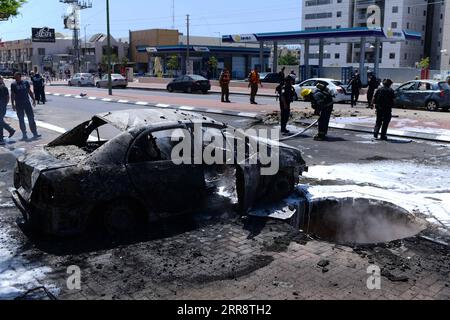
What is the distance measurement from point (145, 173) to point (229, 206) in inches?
51.6

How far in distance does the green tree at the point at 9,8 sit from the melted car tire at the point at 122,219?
1615 centimetres

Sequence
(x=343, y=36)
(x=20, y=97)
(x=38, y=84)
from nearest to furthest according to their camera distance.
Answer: (x=20, y=97) < (x=38, y=84) < (x=343, y=36)

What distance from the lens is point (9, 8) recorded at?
18797mm

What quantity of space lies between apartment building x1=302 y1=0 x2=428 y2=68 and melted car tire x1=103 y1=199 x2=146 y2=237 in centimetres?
8537

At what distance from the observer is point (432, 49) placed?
320 feet

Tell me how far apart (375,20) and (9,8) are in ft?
271

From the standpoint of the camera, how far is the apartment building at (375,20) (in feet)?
305

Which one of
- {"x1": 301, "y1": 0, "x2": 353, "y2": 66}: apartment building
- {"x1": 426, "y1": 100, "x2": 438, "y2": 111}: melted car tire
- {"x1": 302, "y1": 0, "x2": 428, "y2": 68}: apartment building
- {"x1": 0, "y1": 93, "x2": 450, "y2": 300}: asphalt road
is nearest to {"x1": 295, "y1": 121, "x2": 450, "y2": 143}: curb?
{"x1": 0, "y1": 93, "x2": 450, "y2": 300}: asphalt road

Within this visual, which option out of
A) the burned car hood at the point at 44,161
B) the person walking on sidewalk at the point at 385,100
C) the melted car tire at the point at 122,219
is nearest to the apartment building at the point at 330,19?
the person walking on sidewalk at the point at 385,100

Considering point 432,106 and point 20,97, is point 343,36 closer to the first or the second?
point 432,106

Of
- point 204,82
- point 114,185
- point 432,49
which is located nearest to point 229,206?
point 114,185

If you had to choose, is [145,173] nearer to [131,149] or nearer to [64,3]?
[131,149]

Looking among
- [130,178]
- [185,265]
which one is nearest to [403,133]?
[130,178]

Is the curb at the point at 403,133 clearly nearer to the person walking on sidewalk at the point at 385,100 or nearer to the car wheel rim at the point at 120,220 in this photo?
the person walking on sidewalk at the point at 385,100
